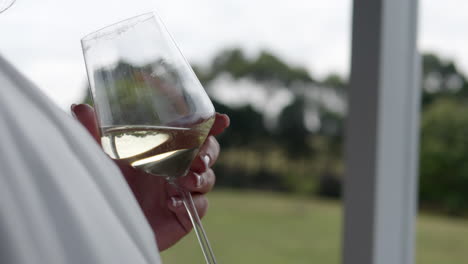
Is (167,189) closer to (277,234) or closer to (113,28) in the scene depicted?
(113,28)

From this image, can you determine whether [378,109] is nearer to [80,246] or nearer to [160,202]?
[160,202]

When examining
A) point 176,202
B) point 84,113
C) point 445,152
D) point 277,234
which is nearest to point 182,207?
point 176,202

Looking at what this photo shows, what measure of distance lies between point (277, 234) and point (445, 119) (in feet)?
13.1

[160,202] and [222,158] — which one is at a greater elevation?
[160,202]

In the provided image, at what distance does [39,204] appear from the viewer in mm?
269

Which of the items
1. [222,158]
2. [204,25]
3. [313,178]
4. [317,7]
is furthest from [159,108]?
[317,7]

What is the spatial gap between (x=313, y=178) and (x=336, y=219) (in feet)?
6.46

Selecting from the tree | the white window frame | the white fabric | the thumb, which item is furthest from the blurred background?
the white fabric

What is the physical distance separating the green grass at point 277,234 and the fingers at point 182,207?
9103mm

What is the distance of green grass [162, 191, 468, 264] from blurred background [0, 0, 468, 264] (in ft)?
0.06

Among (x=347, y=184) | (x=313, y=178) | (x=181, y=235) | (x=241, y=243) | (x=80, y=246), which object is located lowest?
(x=241, y=243)

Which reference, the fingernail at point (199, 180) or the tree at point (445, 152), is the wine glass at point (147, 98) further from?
the tree at point (445, 152)

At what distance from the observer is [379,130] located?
109 cm

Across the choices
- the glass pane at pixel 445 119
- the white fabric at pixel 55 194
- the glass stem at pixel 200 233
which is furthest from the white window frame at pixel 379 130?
the glass pane at pixel 445 119
